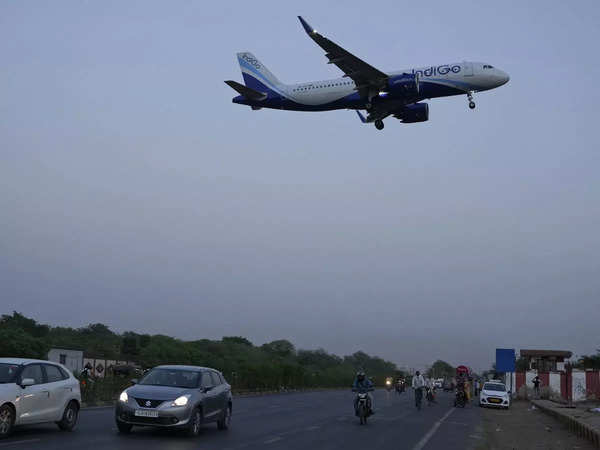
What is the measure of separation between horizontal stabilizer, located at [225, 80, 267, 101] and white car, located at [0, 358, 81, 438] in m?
24.3

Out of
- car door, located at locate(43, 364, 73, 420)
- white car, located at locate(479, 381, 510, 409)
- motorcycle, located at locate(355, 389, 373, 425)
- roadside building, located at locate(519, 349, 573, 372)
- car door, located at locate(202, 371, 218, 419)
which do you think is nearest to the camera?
car door, located at locate(43, 364, 73, 420)

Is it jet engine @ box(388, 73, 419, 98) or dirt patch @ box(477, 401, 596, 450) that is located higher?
jet engine @ box(388, 73, 419, 98)

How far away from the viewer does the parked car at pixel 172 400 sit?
1423 cm

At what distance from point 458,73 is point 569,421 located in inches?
707

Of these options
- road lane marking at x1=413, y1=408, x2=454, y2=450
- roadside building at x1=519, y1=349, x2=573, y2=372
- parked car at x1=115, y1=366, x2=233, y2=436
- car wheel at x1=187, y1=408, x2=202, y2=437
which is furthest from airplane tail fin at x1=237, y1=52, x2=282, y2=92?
roadside building at x1=519, y1=349, x2=573, y2=372

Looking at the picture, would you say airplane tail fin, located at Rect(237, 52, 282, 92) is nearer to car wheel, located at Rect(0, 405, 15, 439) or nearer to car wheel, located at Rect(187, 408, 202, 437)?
car wheel, located at Rect(187, 408, 202, 437)

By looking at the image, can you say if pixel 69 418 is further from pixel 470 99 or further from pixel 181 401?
pixel 470 99

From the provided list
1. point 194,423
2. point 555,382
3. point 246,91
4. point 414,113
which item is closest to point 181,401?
point 194,423

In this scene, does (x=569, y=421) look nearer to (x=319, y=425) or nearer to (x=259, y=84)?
(x=319, y=425)

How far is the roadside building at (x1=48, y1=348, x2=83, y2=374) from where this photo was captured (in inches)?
1825

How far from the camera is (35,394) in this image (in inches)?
528

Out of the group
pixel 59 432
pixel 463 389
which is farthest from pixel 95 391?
pixel 463 389

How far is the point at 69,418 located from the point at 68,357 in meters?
35.5

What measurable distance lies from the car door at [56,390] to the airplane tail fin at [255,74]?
28.0 m
